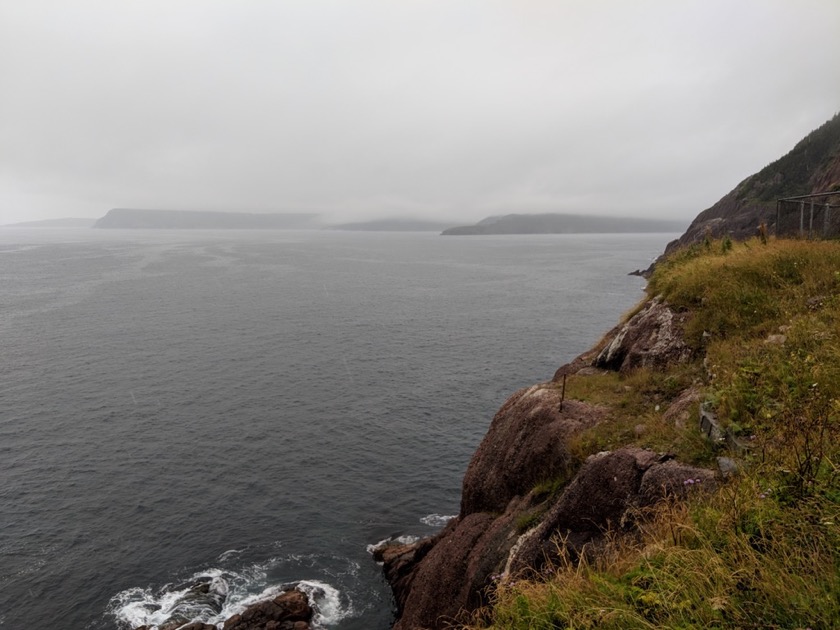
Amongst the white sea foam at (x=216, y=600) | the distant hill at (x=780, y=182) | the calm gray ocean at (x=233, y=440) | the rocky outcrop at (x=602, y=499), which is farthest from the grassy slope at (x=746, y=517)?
the distant hill at (x=780, y=182)

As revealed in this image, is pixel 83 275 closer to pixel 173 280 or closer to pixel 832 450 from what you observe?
pixel 173 280

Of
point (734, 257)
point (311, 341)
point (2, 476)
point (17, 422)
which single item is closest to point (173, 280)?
point (311, 341)

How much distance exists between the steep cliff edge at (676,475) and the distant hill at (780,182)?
103223 mm

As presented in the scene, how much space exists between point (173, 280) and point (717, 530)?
459ft

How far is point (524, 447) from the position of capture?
20188 millimetres

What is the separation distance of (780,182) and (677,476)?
13713 cm

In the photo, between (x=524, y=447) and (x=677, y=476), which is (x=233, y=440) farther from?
(x=677, y=476)

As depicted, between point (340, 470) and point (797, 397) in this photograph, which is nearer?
point (797, 397)

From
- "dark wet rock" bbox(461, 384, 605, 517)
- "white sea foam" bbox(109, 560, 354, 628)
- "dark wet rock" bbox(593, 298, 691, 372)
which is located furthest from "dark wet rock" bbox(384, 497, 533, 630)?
"white sea foam" bbox(109, 560, 354, 628)

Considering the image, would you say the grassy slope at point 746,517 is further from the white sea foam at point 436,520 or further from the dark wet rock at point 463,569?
the white sea foam at point 436,520

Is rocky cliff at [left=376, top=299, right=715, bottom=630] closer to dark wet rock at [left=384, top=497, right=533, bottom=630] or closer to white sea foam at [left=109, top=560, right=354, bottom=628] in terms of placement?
dark wet rock at [left=384, top=497, right=533, bottom=630]

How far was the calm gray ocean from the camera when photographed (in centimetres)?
3003

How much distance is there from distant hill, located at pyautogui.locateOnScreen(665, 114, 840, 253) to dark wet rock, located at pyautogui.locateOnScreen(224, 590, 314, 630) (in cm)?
11005

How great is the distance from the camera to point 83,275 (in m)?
143
